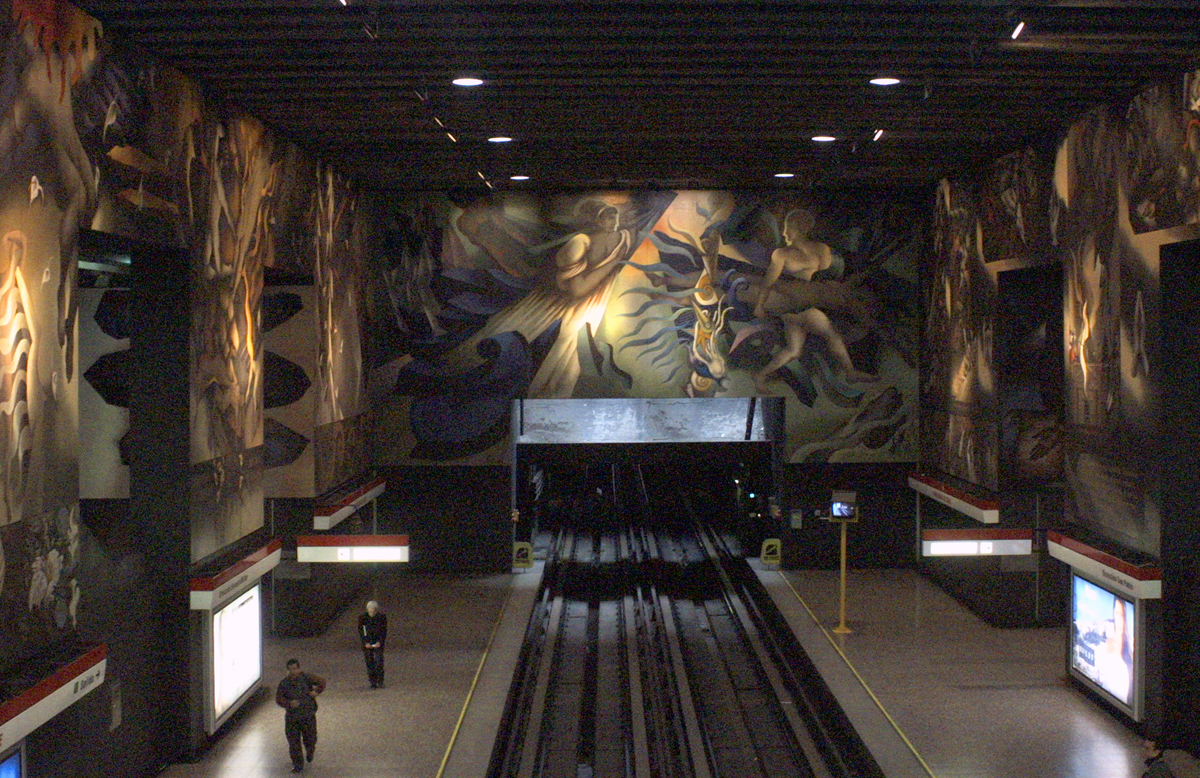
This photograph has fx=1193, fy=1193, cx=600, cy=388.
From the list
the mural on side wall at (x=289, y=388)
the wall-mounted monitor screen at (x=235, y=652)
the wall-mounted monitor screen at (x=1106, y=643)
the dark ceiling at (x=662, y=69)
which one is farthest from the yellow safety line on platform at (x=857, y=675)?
the mural on side wall at (x=289, y=388)

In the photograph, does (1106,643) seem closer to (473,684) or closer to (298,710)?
(473,684)

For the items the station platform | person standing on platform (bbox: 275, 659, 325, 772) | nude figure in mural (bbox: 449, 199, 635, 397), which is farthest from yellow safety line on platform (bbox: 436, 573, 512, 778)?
nude figure in mural (bbox: 449, 199, 635, 397)

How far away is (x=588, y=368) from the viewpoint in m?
19.8

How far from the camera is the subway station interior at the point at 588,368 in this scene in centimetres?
913

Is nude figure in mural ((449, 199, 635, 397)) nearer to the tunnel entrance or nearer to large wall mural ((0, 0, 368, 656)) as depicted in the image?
the tunnel entrance

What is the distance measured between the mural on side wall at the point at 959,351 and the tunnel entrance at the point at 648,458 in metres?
2.65

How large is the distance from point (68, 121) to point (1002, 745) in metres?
9.56

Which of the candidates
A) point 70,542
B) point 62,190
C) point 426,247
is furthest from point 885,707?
point 426,247

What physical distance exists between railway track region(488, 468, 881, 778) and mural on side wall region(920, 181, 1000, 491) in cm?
370

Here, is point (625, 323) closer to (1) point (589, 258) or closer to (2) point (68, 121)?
(1) point (589, 258)

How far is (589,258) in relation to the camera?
19.7 m

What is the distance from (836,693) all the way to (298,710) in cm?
578

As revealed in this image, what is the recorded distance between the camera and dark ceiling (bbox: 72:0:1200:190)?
9.09 metres

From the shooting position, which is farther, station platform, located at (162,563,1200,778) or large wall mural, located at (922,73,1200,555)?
large wall mural, located at (922,73,1200,555)
